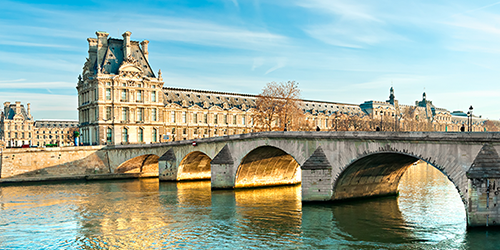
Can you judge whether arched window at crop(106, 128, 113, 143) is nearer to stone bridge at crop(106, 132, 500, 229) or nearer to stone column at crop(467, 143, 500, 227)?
stone bridge at crop(106, 132, 500, 229)

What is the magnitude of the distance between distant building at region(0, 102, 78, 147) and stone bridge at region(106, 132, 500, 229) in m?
121

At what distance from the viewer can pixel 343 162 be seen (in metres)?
35.5

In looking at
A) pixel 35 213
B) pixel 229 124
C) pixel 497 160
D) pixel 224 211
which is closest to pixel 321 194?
pixel 224 211

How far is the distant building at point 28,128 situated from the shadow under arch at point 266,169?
12461 centimetres

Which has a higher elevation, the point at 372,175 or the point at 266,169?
the point at 372,175

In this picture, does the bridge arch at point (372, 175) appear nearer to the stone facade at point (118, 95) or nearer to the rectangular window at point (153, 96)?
the stone facade at point (118, 95)

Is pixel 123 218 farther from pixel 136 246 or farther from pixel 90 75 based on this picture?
pixel 90 75

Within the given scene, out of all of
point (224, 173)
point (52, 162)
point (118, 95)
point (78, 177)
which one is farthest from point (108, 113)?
point (224, 173)

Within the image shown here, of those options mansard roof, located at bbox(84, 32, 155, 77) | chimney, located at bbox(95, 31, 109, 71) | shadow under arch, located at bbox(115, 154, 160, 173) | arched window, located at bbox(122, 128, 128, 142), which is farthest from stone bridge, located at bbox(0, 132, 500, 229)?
chimney, located at bbox(95, 31, 109, 71)

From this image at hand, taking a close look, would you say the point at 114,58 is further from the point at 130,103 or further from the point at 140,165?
the point at 140,165

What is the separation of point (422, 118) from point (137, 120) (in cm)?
11206

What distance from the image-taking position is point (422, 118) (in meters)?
161

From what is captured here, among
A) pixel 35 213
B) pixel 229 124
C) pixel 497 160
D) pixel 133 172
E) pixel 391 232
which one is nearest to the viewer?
pixel 497 160

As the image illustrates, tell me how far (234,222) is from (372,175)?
13523 mm
